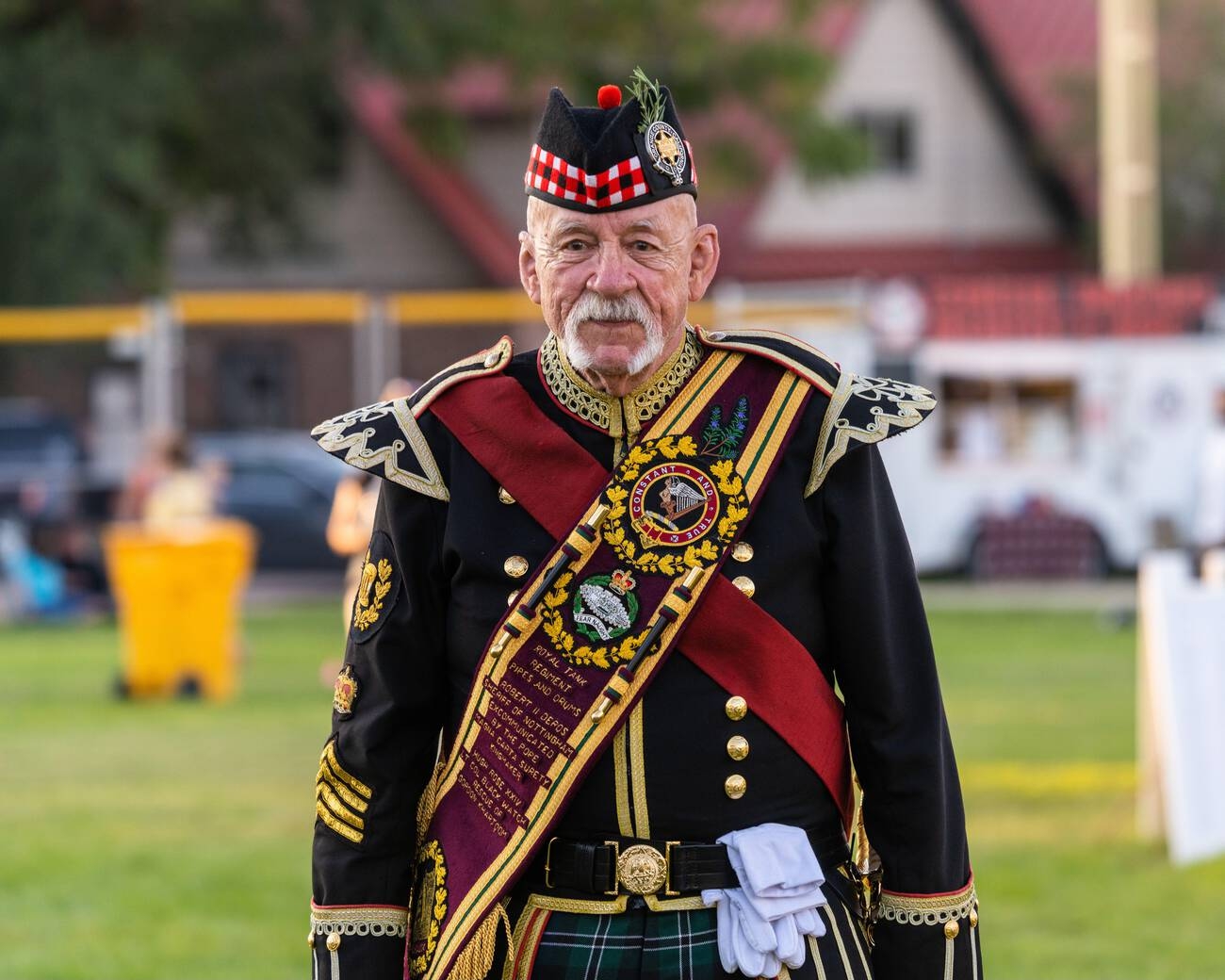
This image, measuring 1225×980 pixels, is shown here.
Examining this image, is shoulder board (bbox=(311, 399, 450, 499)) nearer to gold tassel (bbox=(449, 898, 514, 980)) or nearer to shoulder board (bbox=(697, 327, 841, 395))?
shoulder board (bbox=(697, 327, 841, 395))

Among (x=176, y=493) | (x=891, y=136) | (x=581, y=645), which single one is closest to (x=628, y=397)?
(x=581, y=645)

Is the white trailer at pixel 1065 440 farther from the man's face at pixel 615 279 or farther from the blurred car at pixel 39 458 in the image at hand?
the man's face at pixel 615 279

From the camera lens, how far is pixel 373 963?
3201 millimetres

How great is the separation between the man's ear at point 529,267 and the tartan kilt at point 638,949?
2.87 feet

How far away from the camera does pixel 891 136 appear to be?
1382 inches

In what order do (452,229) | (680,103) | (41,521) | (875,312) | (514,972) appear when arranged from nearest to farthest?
(514,972) < (41,521) < (875,312) < (680,103) < (452,229)

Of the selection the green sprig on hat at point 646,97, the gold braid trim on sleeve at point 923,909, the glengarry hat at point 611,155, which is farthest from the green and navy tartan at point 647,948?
the green sprig on hat at point 646,97

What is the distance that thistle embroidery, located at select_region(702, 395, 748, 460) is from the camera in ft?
10.5

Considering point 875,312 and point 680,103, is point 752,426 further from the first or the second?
point 680,103

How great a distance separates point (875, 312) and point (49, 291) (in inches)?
319

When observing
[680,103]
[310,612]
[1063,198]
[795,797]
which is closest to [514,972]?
[795,797]

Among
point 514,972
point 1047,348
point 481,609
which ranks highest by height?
point 1047,348

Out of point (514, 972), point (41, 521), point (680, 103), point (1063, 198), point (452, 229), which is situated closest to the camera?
point (514, 972)

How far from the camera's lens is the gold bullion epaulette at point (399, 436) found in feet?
10.5
